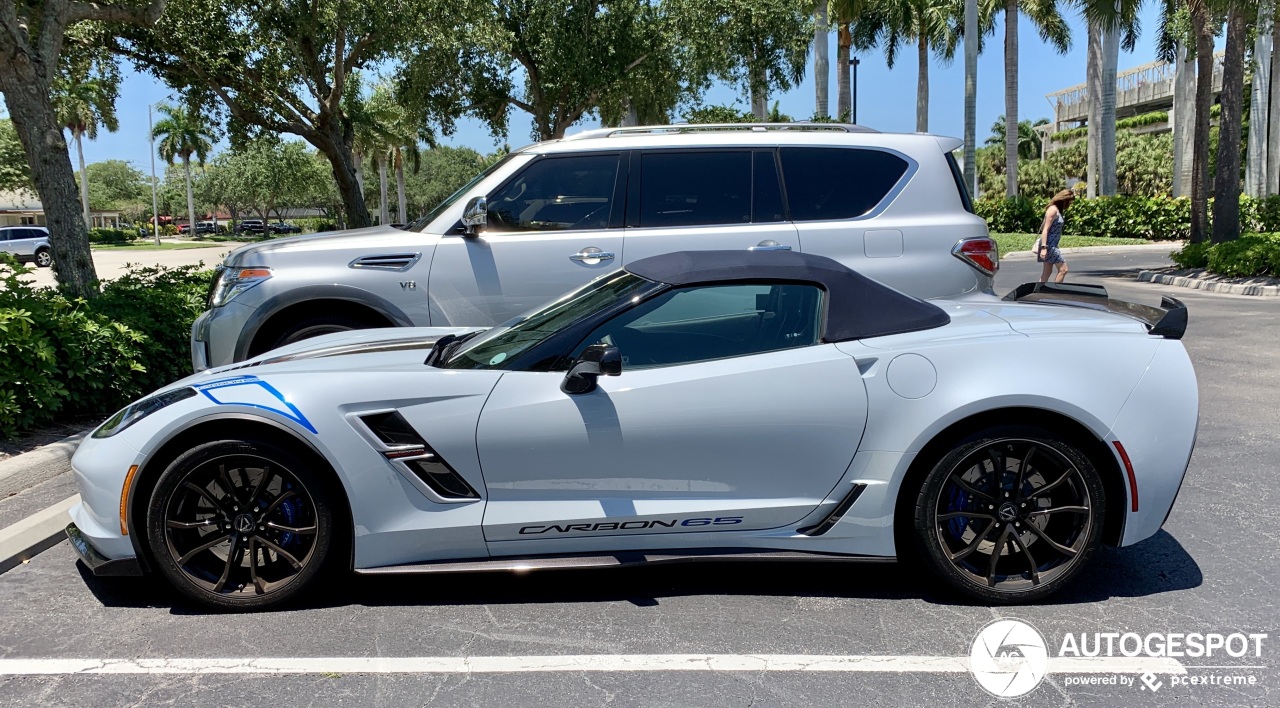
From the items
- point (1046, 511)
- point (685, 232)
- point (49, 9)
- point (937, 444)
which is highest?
point (49, 9)

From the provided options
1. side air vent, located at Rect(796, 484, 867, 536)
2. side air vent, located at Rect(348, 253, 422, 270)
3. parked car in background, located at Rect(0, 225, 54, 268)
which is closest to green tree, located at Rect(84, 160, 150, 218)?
parked car in background, located at Rect(0, 225, 54, 268)

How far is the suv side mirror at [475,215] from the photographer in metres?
5.95

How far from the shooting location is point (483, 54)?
20.9 metres

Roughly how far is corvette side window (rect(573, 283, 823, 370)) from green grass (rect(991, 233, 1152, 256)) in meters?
23.5

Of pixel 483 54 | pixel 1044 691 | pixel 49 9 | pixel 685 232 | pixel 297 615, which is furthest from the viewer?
pixel 483 54

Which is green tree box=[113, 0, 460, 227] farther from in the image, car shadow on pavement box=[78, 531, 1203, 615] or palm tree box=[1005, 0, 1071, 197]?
palm tree box=[1005, 0, 1071, 197]

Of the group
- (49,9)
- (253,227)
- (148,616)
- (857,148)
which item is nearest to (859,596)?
(148,616)

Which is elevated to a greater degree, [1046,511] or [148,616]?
[1046,511]

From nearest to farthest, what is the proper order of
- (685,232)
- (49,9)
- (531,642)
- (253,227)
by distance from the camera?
(531,642)
(685,232)
(49,9)
(253,227)

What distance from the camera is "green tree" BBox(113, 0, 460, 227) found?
1342 centimetres

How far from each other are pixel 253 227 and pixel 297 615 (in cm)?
10134

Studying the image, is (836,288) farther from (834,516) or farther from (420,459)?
(420,459)

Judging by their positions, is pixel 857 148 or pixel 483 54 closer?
pixel 857 148

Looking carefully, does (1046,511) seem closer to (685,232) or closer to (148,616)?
(685,232)
